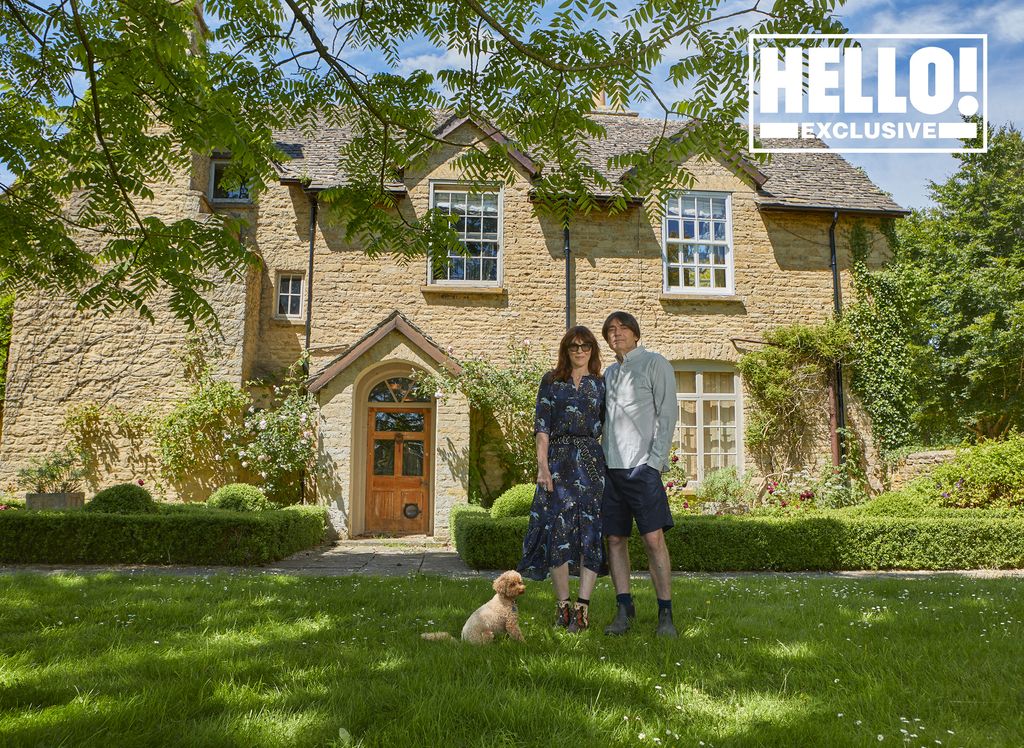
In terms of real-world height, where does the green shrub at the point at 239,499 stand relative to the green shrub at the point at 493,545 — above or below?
above

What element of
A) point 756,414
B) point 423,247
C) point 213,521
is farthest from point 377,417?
point 423,247

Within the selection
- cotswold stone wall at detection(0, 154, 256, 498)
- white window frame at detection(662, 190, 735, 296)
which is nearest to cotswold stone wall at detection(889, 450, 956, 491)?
white window frame at detection(662, 190, 735, 296)

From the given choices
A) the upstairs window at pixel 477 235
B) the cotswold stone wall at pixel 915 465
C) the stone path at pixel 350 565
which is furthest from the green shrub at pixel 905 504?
the upstairs window at pixel 477 235

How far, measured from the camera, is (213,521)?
8562 mm

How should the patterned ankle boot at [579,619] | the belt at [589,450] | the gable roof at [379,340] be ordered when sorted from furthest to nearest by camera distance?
the gable roof at [379,340] → the belt at [589,450] → the patterned ankle boot at [579,619]

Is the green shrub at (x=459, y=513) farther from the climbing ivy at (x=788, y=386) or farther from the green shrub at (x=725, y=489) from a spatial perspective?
the climbing ivy at (x=788, y=386)

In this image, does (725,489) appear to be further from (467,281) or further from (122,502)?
(122,502)

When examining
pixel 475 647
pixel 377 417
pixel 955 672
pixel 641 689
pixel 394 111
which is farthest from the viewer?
pixel 377 417

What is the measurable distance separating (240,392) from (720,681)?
36.4 ft

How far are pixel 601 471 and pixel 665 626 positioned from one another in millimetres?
1036

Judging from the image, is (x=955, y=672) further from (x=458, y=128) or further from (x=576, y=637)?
(x=458, y=128)

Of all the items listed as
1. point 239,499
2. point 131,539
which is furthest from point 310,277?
point 131,539

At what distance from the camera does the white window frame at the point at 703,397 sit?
1367 cm

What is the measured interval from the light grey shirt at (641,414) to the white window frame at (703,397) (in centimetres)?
943
